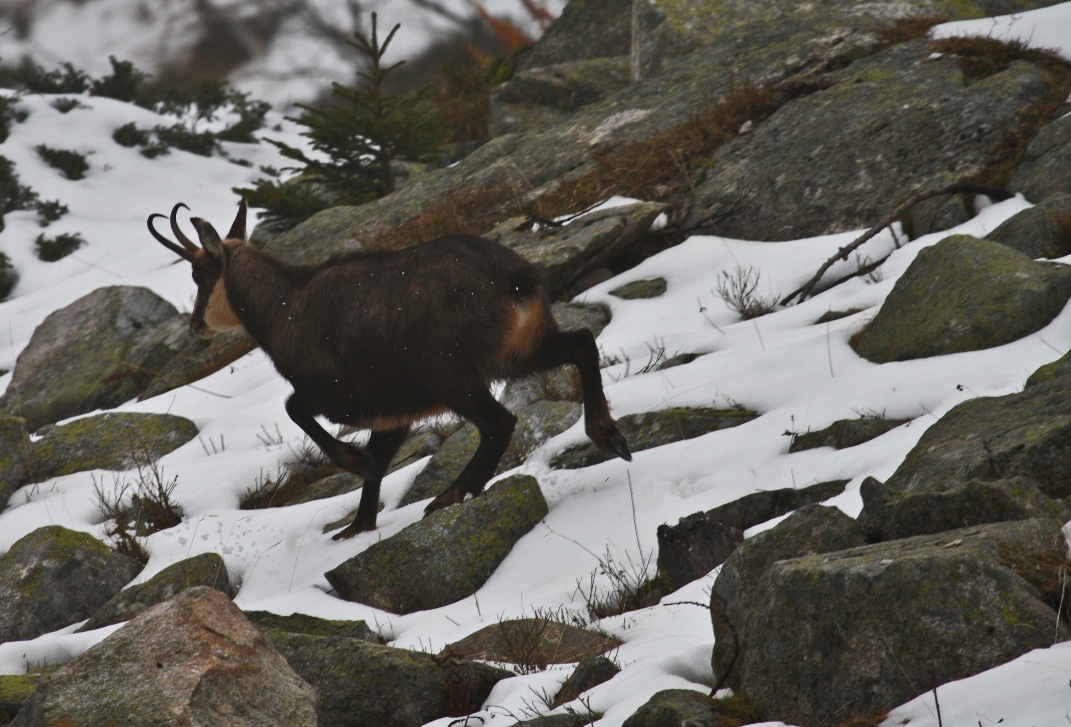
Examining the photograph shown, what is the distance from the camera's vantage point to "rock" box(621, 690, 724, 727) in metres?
2.79

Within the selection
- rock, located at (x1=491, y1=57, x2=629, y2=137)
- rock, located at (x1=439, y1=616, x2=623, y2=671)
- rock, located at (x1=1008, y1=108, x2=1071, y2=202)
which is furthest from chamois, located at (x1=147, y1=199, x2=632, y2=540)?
rock, located at (x1=491, y1=57, x2=629, y2=137)

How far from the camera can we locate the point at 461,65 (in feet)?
57.6

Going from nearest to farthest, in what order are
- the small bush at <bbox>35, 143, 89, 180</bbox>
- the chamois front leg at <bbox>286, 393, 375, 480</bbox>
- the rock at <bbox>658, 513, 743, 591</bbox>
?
the rock at <bbox>658, 513, 743, 591</bbox> → the chamois front leg at <bbox>286, 393, 375, 480</bbox> → the small bush at <bbox>35, 143, 89, 180</bbox>

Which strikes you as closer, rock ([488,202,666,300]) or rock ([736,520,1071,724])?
rock ([736,520,1071,724])

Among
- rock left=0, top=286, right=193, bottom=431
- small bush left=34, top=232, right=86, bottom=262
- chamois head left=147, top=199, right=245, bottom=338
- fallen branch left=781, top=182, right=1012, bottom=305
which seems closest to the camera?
chamois head left=147, top=199, right=245, bottom=338

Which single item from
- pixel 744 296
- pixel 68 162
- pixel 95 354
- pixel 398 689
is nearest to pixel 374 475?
pixel 398 689

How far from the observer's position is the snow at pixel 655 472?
3.53m

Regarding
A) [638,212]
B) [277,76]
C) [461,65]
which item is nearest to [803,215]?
[638,212]

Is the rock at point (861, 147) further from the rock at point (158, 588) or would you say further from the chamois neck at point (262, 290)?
the rock at point (158, 588)

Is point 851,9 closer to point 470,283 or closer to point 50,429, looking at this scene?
point 470,283

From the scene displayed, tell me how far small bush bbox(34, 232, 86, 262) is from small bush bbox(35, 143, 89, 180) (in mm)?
2865

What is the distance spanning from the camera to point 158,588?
216 inches

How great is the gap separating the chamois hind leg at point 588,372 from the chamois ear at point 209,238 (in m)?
2.20

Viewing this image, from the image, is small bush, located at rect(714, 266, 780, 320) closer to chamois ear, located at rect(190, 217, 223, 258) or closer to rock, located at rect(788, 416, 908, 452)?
rock, located at rect(788, 416, 908, 452)
